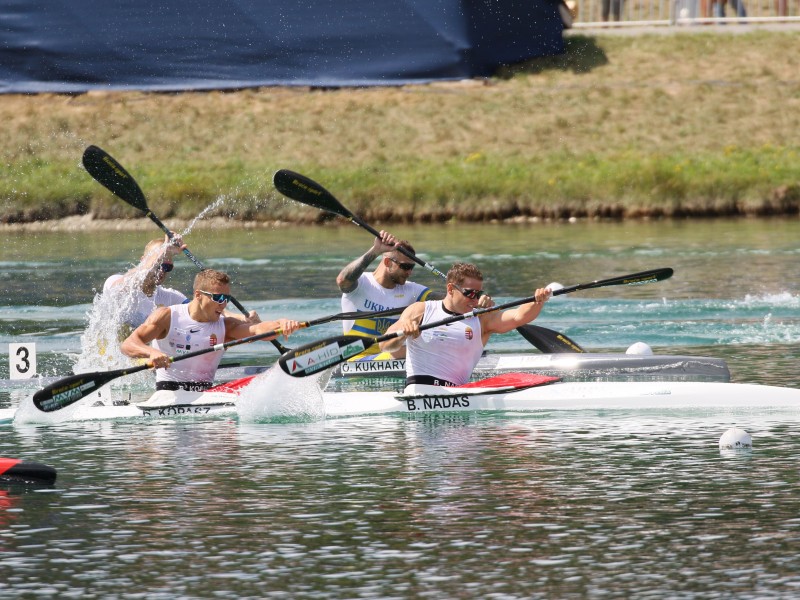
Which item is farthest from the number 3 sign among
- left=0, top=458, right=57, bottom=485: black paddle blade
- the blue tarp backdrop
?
the blue tarp backdrop

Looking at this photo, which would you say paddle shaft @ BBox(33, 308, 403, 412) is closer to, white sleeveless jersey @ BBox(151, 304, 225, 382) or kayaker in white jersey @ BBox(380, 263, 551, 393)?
white sleeveless jersey @ BBox(151, 304, 225, 382)

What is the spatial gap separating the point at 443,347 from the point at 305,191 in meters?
4.53

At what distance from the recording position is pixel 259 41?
150 feet

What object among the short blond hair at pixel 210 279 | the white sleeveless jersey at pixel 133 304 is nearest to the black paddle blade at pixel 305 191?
the white sleeveless jersey at pixel 133 304

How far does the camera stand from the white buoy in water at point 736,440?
38.6 feet

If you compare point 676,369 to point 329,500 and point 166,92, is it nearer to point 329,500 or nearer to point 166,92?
point 329,500

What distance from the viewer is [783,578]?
8.23 meters

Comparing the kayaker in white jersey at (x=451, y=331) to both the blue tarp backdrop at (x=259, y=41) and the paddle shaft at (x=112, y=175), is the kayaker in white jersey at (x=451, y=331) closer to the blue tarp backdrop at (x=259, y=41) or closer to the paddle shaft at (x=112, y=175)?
the paddle shaft at (x=112, y=175)

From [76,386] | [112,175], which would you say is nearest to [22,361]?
[76,386]

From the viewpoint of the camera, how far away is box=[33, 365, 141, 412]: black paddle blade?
13.7 metres

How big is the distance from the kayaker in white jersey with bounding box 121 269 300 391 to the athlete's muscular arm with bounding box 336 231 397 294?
62.2 inches

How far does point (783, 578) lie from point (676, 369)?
7603mm

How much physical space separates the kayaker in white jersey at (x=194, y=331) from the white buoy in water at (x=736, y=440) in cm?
405

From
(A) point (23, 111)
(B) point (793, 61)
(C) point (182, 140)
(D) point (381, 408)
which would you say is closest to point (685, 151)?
(B) point (793, 61)
